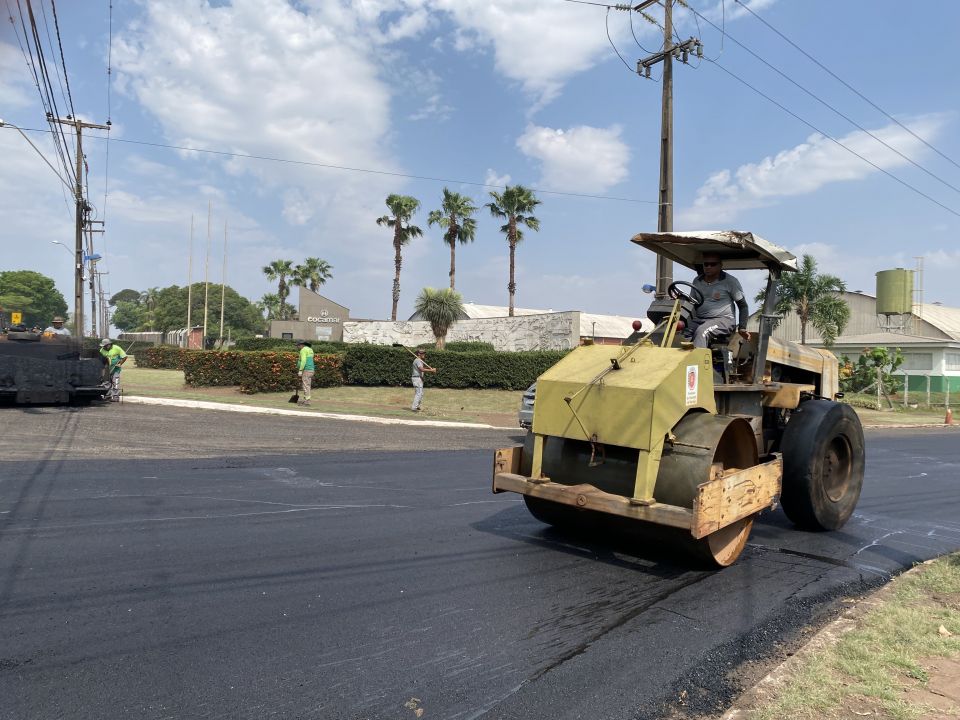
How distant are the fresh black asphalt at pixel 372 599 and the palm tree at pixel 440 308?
2644 cm

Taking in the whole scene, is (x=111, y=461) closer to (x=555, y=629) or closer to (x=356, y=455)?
(x=356, y=455)

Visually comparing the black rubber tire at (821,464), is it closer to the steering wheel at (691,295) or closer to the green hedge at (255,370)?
the steering wheel at (691,295)

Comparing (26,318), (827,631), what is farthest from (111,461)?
(26,318)

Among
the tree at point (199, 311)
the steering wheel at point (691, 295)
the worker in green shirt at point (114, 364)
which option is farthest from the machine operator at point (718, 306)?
the tree at point (199, 311)

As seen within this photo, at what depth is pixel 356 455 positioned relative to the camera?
11141 millimetres

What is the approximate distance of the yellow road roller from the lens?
15.9ft

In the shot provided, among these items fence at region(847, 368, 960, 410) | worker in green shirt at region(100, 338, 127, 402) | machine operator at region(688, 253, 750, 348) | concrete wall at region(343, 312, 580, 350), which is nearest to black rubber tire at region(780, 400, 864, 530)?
machine operator at region(688, 253, 750, 348)

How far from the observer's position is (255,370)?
2152 cm

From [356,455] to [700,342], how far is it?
6783mm

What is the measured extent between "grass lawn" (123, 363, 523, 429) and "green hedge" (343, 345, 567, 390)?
0.44 meters

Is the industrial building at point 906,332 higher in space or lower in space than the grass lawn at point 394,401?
higher

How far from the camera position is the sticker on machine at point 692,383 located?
5.11 meters

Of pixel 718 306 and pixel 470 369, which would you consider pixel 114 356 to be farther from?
pixel 718 306

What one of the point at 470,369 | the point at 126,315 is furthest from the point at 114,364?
the point at 126,315
